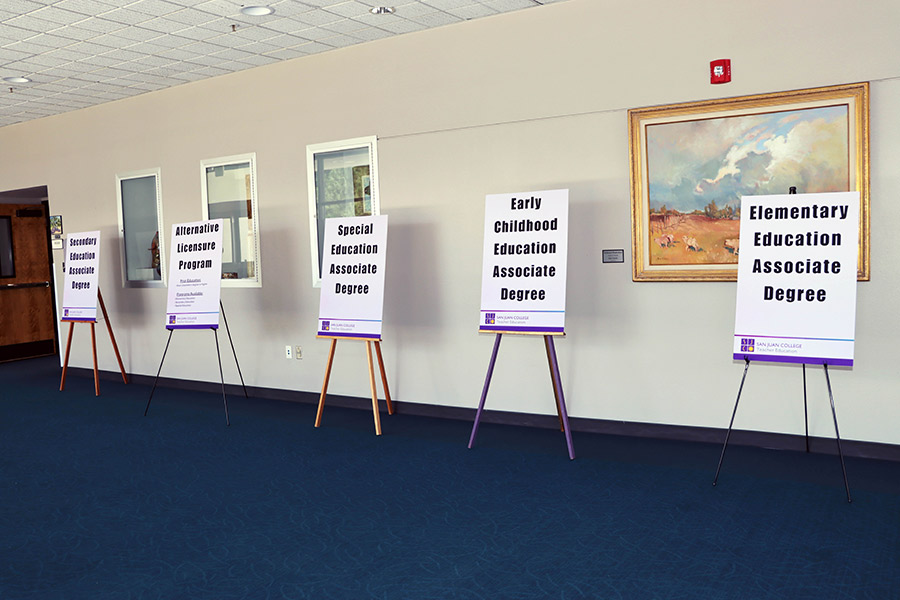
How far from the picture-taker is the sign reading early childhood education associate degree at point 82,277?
756 cm

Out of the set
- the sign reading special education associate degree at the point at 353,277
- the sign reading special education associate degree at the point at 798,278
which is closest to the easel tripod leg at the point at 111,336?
the sign reading special education associate degree at the point at 353,277

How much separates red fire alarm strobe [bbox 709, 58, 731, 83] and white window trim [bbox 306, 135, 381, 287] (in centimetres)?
266

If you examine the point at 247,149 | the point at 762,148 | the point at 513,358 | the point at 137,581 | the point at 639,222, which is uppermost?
the point at 247,149

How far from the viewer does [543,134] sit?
5.26 meters

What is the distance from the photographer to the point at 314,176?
6496 millimetres

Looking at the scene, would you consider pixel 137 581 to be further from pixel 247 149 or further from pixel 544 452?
pixel 247 149

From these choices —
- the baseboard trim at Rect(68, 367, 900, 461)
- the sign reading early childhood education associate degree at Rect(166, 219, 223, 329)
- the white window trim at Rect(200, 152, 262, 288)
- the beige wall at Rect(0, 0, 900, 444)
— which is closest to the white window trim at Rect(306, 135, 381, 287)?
the beige wall at Rect(0, 0, 900, 444)

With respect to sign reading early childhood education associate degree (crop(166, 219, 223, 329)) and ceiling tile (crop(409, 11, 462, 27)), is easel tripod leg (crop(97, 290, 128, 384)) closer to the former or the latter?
sign reading early childhood education associate degree (crop(166, 219, 223, 329))

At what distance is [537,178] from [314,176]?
2.15m

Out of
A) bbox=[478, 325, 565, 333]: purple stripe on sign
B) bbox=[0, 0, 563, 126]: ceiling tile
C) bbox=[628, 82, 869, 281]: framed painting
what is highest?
bbox=[0, 0, 563, 126]: ceiling tile

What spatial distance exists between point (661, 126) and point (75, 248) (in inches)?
237

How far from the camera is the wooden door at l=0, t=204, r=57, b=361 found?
10055mm

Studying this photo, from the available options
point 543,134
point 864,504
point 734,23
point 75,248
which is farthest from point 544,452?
point 75,248

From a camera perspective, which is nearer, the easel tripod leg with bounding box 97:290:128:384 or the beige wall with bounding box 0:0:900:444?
the beige wall with bounding box 0:0:900:444
